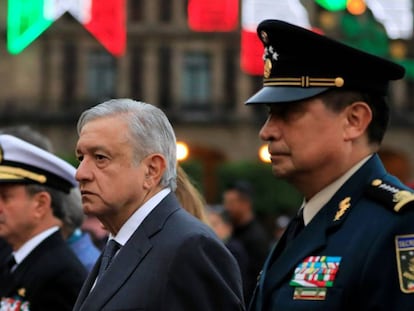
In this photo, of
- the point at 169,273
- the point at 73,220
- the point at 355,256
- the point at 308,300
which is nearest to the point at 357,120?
the point at 355,256

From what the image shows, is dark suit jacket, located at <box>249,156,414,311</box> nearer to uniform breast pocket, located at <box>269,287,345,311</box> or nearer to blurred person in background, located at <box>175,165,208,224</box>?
uniform breast pocket, located at <box>269,287,345,311</box>

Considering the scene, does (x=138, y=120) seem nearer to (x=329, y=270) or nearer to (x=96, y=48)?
(x=329, y=270)

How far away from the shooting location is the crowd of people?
A: 2.86m

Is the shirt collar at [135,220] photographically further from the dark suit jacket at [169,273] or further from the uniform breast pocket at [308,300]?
the uniform breast pocket at [308,300]

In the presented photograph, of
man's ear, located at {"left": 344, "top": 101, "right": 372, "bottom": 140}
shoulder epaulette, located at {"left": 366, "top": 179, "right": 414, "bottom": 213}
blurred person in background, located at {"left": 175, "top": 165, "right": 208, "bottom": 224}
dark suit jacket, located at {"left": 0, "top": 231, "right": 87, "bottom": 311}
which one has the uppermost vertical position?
man's ear, located at {"left": 344, "top": 101, "right": 372, "bottom": 140}

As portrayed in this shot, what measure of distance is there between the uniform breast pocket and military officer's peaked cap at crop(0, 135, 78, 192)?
6.47ft

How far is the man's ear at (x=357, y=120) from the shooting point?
3.04m

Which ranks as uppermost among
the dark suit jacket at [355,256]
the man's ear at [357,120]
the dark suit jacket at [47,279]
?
the man's ear at [357,120]

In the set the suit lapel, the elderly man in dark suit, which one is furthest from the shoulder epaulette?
the suit lapel

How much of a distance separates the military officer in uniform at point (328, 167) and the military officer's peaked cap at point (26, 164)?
1.77m

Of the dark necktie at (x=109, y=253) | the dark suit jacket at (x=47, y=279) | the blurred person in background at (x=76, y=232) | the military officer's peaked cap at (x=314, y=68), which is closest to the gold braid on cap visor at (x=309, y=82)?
the military officer's peaked cap at (x=314, y=68)

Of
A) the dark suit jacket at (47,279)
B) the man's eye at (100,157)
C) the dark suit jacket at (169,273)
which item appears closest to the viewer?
the dark suit jacket at (169,273)

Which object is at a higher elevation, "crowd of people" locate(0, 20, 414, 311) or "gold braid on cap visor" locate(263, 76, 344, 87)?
"gold braid on cap visor" locate(263, 76, 344, 87)

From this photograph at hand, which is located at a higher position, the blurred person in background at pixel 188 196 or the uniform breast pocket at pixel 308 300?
the uniform breast pocket at pixel 308 300
